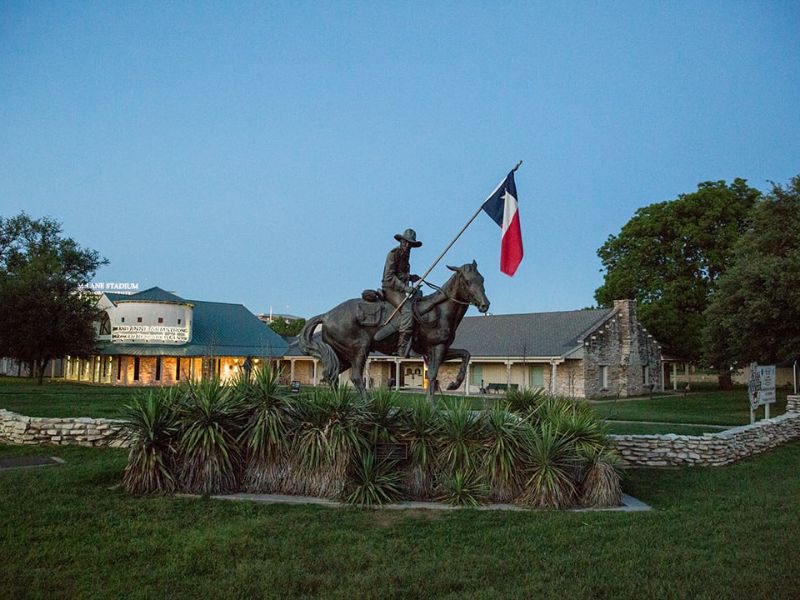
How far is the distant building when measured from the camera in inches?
1503

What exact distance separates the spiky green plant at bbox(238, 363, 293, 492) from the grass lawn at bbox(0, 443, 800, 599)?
2.43 feet

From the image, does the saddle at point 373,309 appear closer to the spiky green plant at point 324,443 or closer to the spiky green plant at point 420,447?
the spiky green plant at point 420,447

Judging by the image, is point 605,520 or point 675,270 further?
point 675,270

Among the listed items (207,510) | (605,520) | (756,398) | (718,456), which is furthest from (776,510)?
(756,398)

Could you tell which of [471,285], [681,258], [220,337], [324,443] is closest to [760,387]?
[471,285]

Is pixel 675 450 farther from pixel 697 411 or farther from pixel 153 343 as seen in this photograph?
pixel 153 343

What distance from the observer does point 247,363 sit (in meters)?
9.46

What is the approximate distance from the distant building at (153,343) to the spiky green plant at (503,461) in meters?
30.2

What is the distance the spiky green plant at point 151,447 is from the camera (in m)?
7.61

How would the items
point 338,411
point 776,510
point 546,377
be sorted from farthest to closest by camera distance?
point 546,377 → point 338,411 → point 776,510

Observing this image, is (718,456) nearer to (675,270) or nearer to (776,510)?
(776,510)

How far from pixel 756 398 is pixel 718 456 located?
548cm

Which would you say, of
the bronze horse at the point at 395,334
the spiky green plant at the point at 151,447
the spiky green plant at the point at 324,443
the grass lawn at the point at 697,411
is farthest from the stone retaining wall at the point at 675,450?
the spiky green plant at the point at 151,447

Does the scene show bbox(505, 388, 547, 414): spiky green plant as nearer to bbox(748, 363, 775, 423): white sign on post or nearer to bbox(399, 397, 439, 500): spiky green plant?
bbox(399, 397, 439, 500): spiky green plant
